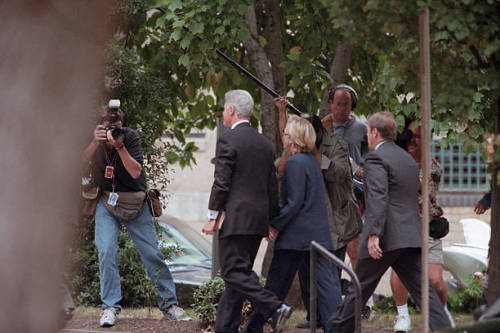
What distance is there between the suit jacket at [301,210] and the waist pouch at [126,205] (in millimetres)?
1549

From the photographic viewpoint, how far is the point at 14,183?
589cm

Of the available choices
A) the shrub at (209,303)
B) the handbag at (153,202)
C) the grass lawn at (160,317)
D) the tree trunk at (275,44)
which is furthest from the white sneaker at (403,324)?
the tree trunk at (275,44)

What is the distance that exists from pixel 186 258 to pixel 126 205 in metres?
4.95

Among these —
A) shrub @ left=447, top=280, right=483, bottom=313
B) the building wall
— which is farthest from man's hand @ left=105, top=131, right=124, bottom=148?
the building wall

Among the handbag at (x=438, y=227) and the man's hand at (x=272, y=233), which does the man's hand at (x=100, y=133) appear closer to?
the man's hand at (x=272, y=233)

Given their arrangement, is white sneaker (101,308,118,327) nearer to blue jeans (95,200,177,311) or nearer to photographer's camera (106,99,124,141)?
blue jeans (95,200,177,311)

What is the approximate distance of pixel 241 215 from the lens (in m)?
6.91

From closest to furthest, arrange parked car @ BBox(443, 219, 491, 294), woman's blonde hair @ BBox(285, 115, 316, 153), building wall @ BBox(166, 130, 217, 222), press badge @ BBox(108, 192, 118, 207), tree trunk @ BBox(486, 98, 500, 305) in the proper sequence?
tree trunk @ BBox(486, 98, 500, 305) → woman's blonde hair @ BBox(285, 115, 316, 153) → parked car @ BBox(443, 219, 491, 294) → press badge @ BBox(108, 192, 118, 207) → building wall @ BBox(166, 130, 217, 222)

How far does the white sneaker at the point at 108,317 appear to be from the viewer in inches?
311

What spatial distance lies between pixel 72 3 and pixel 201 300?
311cm

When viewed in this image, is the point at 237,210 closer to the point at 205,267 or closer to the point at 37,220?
the point at 37,220

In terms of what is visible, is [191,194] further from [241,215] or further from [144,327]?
[241,215]

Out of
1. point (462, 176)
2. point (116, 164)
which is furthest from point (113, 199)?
point (462, 176)

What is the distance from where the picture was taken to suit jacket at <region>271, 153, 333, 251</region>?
711cm
